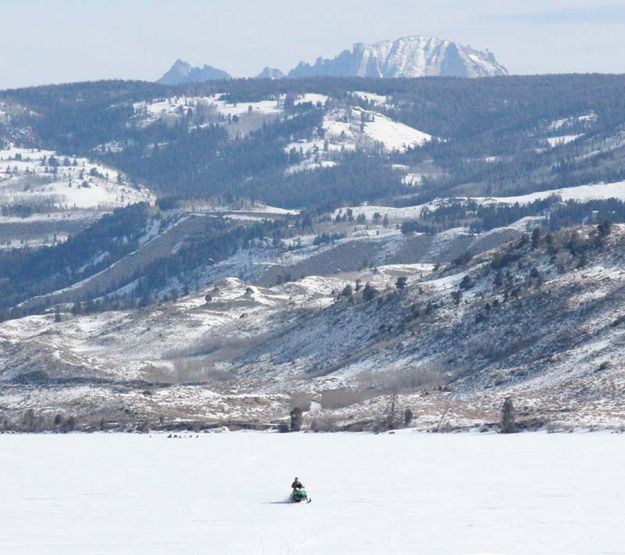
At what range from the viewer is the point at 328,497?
209ft

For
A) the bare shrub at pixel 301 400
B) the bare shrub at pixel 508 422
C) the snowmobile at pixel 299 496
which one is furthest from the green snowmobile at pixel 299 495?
the bare shrub at pixel 301 400

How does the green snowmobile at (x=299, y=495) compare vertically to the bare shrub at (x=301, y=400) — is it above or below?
above

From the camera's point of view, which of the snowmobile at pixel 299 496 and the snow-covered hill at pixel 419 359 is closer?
the snowmobile at pixel 299 496

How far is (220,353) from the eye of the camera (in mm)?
191000

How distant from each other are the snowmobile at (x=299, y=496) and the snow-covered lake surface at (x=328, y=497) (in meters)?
0.56

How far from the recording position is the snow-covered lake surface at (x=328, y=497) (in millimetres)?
52156

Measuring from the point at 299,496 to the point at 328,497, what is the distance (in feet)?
7.72

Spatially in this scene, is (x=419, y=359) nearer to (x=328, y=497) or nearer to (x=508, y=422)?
(x=508, y=422)

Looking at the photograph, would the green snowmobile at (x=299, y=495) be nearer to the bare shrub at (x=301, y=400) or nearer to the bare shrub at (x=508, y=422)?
the bare shrub at (x=508, y=422)

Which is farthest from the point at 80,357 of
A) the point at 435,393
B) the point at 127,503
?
the point at 127,503

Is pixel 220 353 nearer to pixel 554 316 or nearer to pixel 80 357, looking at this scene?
pixel 80 357

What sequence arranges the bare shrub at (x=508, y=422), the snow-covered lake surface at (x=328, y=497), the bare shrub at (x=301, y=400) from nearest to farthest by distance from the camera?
the snow-covered lake surface at (x=328, y=497), the bare shrub at (x=508, y=422), the bare shrub at (x=301, y=400)

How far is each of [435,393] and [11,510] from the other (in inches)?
2895

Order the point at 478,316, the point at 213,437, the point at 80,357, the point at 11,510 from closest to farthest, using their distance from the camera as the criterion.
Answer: the point at 11,510, the point at 213,437, the point at 478,316, the point at 80,357
